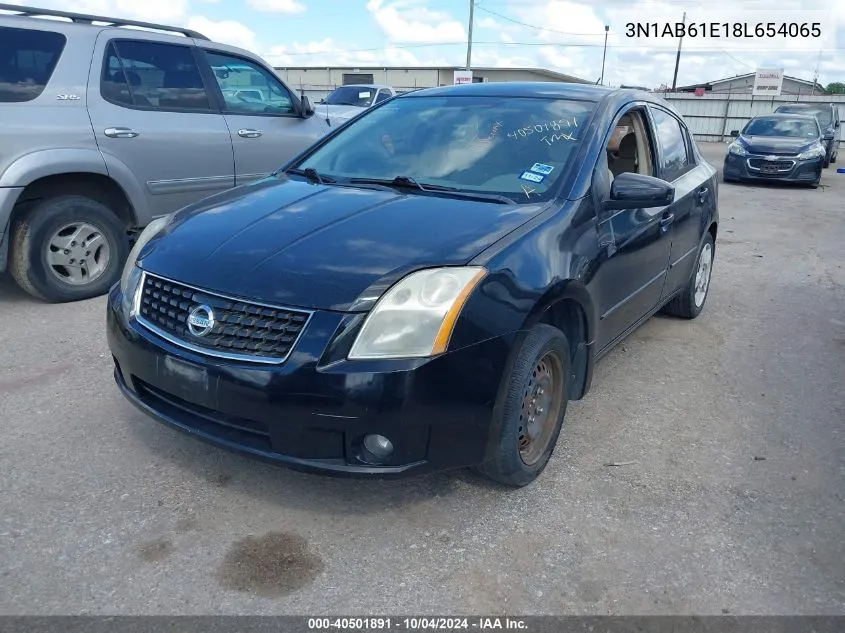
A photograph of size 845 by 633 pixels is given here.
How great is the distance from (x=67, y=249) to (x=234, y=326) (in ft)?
10.9

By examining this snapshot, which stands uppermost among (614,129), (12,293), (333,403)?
(614,129)

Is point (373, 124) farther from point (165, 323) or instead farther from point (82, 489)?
point (82, 489)

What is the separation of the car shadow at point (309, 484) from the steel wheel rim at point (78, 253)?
259 cm

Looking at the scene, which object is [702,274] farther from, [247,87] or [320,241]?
[247,87]

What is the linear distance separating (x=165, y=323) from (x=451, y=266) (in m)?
1.10

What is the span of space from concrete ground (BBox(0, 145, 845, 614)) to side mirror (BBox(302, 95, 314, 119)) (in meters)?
3.27

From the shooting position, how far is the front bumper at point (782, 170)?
14086mm

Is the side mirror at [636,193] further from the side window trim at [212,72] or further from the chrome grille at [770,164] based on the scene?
the chrome grille at [770,164]

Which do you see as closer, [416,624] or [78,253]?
[416,624]

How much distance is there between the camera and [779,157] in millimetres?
14109

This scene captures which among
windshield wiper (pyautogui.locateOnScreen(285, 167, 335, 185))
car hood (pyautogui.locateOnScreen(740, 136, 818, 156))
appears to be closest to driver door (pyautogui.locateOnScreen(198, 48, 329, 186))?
windshield wiper (pyautogui.locateOnScreen(285, 167, 335, 185))

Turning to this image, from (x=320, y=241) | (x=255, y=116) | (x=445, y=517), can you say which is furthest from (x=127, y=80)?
(x=445, y=517)

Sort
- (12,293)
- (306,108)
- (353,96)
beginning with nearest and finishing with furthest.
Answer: (12,293), (306,108), (353,96)

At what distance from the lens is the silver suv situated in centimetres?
480
